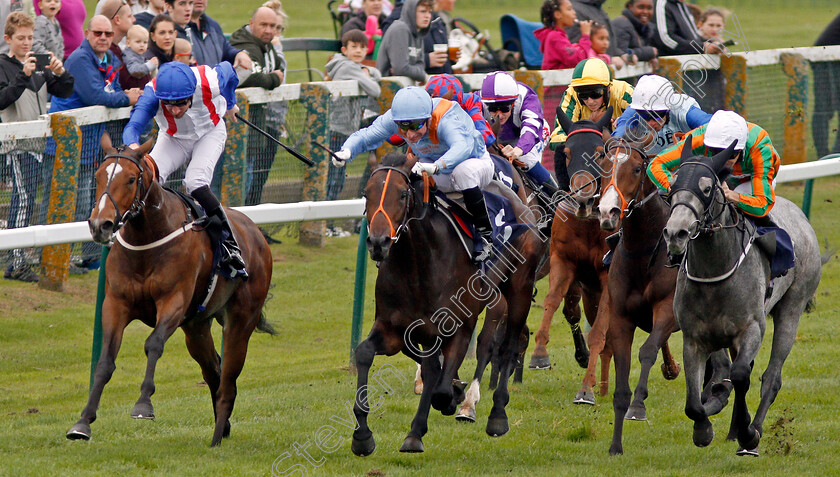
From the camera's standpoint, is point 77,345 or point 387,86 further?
point 387,86

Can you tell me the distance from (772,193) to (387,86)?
5.64m

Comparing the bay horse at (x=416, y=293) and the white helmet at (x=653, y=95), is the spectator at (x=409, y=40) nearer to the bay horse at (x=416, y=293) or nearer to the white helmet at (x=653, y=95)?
the white helmet at (x=653, y=95)

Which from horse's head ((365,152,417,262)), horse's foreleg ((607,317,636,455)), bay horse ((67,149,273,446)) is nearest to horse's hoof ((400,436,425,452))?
horse's head ((365,152,417,262))

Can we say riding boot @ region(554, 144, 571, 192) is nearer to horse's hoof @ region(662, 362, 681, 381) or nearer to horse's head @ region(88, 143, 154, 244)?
horse's hoof @ region(662, 362, 681, 381)

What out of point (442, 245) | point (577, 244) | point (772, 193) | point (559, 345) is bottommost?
point (559, 345)

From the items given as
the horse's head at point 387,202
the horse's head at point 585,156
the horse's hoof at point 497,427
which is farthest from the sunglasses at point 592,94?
the horse's hoof at point 497,427

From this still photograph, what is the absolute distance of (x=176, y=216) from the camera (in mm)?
6707

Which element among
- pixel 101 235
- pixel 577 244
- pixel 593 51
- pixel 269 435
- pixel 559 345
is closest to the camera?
pixel 101 235

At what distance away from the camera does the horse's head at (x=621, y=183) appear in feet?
21.3

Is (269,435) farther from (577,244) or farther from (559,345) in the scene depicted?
(559,345)

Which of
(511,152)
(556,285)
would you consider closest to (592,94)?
(511,152)

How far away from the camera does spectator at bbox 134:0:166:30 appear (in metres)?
10.4

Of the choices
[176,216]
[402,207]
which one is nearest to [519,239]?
[402,207]

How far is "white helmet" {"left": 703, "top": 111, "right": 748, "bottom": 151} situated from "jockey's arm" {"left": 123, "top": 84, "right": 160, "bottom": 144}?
3.21 meters
